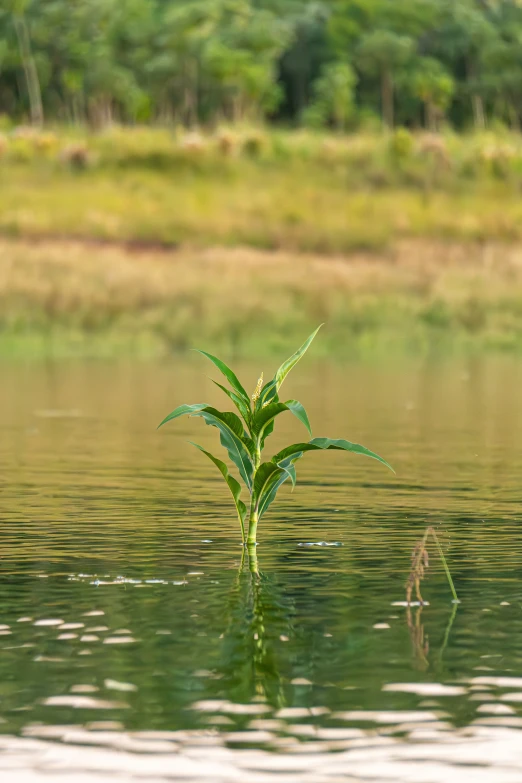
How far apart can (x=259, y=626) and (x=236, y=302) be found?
3127 cm

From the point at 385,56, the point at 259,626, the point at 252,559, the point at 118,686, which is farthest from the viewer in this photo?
the point at 385,56

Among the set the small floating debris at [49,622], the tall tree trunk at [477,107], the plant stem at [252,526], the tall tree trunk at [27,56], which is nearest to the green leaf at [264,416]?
the plant stem at [252,526]

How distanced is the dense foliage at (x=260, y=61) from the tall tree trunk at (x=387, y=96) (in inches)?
4.4

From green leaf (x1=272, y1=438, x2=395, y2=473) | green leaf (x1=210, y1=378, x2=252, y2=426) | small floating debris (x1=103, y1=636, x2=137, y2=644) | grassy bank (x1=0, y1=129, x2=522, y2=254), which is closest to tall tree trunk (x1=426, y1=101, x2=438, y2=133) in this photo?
grassy bank (x1=0, y1=129, x2=522, y2=254)

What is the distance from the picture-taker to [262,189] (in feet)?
158

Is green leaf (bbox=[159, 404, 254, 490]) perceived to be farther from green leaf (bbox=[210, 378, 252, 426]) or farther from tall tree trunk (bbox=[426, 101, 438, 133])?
tall tree trunk (bbox=[426, 101, 438, 133])

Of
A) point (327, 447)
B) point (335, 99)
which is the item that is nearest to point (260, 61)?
point (335, 99)

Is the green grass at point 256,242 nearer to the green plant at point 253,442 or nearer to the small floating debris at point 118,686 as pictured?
the green plant at point 253,442

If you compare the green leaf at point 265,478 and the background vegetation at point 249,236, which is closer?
the green leaf at point 265,478

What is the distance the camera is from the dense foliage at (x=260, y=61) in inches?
3029

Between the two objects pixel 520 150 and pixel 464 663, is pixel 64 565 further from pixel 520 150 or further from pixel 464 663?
pixel 520 150

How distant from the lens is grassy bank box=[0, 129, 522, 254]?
147 ft

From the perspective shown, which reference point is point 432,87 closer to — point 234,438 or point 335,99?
point 335,99

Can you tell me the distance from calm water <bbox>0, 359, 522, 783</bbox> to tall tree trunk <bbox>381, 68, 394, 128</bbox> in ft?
246
